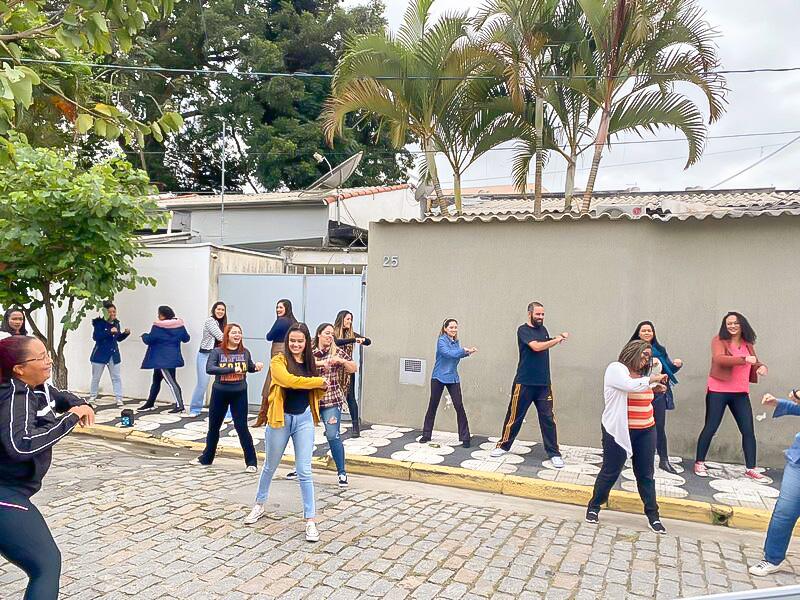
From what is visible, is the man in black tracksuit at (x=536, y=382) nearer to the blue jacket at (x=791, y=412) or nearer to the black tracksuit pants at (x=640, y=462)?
the black tracksuit pants at (x=640, y=462)

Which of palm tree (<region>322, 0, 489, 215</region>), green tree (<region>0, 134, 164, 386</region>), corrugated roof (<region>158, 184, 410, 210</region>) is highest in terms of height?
palm tree (<region>322, 0, 489, 215</region>)

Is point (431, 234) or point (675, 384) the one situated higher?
point (431, 234)

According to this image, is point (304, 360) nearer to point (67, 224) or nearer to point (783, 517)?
point (783, 517)

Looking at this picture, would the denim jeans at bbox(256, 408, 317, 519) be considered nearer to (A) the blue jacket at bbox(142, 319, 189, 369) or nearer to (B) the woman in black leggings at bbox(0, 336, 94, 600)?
(B) the woman in black leggings at bbox(0, 336, 94, 600)

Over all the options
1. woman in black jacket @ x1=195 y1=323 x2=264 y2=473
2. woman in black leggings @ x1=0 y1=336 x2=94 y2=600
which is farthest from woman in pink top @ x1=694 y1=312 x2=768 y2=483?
woman in black leggings @ x1=0 y1=336 x2=94 y2=600

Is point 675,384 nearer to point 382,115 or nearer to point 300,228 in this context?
point 382,115

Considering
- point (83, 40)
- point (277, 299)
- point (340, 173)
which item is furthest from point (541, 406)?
point (340, 173)

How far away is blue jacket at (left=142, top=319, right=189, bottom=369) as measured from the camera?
9.42 meters

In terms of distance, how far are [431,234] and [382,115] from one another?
82.2 inches

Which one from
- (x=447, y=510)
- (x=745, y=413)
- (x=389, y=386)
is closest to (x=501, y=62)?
(x=389, y=386)

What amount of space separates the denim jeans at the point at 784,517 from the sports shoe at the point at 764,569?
0.09 feet

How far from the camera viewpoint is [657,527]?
17.0ft

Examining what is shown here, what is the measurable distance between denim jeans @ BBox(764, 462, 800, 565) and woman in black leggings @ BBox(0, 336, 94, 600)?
177 inches

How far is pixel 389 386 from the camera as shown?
8.69m
